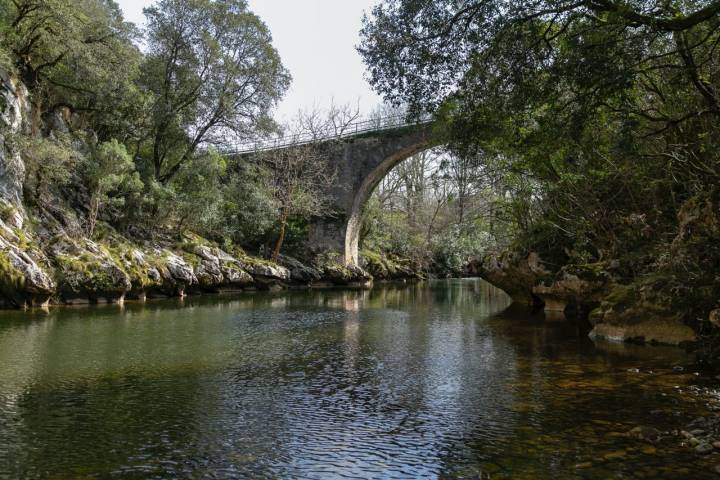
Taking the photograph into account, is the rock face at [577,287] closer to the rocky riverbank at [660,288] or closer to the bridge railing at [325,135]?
the rocky riverbank at [660,288]

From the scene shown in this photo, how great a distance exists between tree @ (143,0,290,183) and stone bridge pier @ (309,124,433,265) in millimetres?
7763

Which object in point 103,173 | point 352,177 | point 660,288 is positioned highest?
point 352,177

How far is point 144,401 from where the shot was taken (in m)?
8.78

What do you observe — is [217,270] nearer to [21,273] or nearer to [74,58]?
[21,273]

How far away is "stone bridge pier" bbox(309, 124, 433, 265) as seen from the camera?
39.5 m

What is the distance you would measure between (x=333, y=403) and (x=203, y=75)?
27.4 m

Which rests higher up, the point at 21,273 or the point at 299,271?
the point at 299,271

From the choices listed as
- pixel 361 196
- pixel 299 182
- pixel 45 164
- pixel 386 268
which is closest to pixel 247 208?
pixel 299 182

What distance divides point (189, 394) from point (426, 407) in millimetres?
3750

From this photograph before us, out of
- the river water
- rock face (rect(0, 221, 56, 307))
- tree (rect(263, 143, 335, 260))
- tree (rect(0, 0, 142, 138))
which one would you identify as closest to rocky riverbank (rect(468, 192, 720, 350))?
the river water

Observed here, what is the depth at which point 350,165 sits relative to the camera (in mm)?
40719

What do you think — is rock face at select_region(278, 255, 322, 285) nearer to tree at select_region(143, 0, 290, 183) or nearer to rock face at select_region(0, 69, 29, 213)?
tree at select_region(143, 0, 290, 183)

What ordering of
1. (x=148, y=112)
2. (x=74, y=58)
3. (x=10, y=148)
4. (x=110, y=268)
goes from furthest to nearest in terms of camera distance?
1. (x=148, y=112)
2. (x=74, y=58)
3. (x=110, y=268)
4. (x=10, y=148)

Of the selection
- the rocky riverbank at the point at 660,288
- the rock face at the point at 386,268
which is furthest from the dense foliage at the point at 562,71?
the rock face at the point at 386,268
